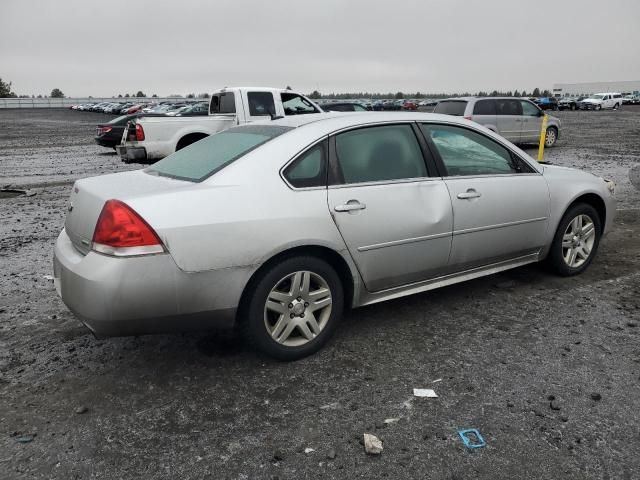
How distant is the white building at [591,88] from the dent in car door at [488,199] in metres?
120

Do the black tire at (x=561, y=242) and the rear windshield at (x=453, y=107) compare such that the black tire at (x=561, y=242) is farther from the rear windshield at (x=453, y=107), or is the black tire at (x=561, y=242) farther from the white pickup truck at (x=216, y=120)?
the rear windshield at (x=453, y=107)

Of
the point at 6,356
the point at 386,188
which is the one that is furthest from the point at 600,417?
the point at 6,356

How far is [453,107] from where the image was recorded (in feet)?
53.4

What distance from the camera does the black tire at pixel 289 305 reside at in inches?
128

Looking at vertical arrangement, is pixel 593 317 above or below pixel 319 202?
below

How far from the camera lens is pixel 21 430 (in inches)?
110

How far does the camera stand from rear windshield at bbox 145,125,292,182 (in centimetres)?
352

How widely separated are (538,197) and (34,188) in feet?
32.5

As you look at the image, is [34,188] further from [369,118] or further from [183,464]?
[183,464]

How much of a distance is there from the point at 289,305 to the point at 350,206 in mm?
745

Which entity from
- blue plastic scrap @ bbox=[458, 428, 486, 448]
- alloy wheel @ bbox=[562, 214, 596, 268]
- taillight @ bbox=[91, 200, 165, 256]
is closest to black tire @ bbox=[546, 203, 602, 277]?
alloy wheel @ bbox=[562, 214, 596, 268]

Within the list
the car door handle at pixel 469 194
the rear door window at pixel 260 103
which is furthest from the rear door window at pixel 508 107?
the car door handle at pixel 469 194

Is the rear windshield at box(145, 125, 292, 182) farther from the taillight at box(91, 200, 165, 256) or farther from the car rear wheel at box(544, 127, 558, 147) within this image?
the car rear wheel at box(544, 127, 558, 147)

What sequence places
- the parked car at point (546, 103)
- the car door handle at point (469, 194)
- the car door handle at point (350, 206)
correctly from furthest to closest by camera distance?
the parked car at point (546, 103), the car door handle at point (469, 194), the car door handle at point (350, 206)
